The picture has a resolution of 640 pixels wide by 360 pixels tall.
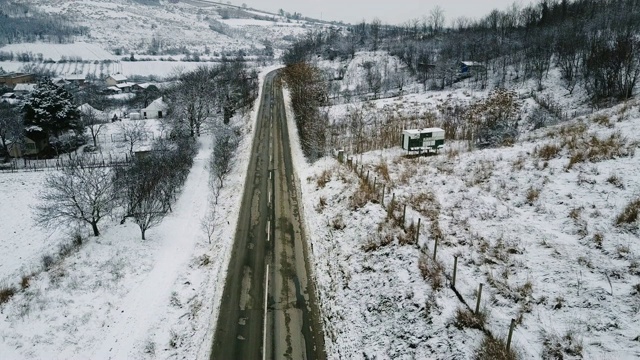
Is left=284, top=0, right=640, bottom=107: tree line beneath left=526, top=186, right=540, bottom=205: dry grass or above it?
above

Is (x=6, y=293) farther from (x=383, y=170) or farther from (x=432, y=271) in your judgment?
(x=383, y=170)

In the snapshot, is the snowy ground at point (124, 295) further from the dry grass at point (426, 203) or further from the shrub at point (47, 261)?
the dry grass at point (426, 203)

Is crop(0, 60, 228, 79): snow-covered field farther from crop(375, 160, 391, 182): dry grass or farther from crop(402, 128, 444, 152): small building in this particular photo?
crop(375, 160, 391, 182): dry grass

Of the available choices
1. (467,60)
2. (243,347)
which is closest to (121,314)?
(243,347)

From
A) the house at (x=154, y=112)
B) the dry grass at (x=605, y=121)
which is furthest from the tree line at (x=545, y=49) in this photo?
the house at (x=154, y=112)

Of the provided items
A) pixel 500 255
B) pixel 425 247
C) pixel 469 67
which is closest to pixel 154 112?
pixel 469 67

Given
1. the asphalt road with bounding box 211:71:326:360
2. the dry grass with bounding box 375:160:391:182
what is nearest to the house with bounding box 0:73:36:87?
the asphalt road with bounding box 211:71:326:360
